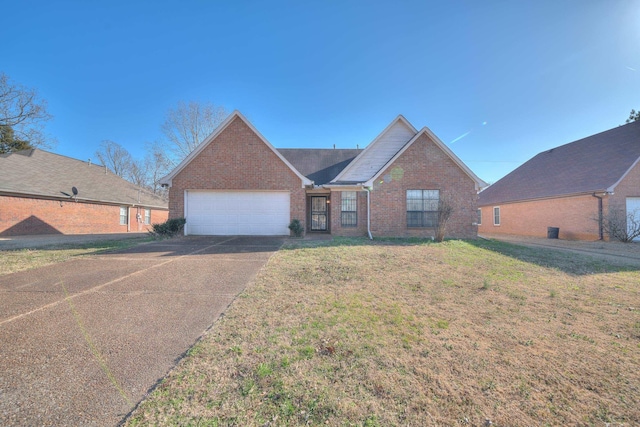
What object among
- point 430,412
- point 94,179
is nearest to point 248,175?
point 430,412

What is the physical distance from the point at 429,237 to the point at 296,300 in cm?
1005

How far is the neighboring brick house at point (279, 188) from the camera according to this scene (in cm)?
1240

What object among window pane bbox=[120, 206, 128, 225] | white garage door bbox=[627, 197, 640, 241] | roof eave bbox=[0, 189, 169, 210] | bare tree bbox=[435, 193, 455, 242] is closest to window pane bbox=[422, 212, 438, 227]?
bare tree bbox=[435, 193, 455, 242]

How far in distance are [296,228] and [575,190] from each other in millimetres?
16507

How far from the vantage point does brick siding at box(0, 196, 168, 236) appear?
13.7 m

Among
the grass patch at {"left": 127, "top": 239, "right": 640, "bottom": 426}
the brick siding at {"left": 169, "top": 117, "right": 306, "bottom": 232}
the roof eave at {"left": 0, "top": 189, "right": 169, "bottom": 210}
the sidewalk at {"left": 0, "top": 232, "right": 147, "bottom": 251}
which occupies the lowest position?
the grass patch at {"left": 127, "top": 239, "right": 640, "bottom": 426}

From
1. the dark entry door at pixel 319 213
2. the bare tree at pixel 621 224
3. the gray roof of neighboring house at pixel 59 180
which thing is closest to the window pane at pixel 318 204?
the dark entry door at pixel 319 213

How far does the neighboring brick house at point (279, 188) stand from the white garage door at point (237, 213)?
5 cm

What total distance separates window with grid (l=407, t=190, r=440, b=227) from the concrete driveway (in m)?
9.26

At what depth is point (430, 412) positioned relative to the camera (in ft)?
6.33

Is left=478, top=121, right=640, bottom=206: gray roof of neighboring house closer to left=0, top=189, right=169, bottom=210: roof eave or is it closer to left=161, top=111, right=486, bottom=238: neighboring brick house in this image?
left=161, top=111, right=486, bottom=238: neighboring brick house

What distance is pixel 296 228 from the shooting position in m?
12.1

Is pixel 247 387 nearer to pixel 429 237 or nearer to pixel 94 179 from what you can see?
pixel 429 237

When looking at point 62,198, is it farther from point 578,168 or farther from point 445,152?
point 578,168
